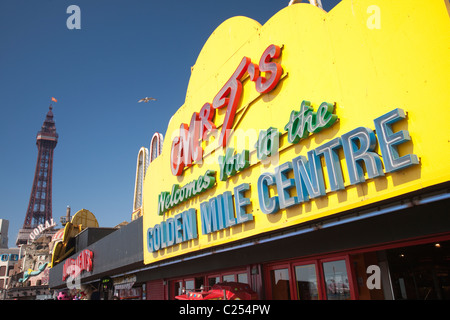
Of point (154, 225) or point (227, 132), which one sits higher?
point (227, 132)

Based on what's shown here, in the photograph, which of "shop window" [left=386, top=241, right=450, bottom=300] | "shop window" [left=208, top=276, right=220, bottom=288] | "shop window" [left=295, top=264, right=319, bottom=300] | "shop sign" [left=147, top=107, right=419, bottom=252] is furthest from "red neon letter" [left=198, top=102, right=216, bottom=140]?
"shop window" [left=386, top=241, right=450, bottom=300]

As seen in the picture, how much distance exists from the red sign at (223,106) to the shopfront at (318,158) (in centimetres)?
5

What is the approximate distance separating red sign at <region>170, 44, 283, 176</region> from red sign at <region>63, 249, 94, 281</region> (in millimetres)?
11514

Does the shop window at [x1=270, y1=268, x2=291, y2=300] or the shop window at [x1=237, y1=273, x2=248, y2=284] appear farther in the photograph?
the shop window at [x1=237, y1=273, x2=248, y2=284]

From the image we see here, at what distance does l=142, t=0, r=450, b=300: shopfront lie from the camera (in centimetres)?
518

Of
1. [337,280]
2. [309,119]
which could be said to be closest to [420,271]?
[337,280]

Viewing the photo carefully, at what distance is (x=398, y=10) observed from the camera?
5539 mm

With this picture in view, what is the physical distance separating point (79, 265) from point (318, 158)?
20.4 metres

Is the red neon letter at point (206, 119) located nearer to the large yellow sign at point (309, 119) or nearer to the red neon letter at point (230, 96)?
the large yellow sign at point (309, 119)

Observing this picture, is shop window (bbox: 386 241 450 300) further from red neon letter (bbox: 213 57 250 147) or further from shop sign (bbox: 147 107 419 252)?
red neon letter (bbox: 213 57 250 147)

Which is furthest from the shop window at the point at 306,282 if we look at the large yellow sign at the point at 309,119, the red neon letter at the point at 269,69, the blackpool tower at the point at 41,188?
the blackpool tower at the point at 41,188
